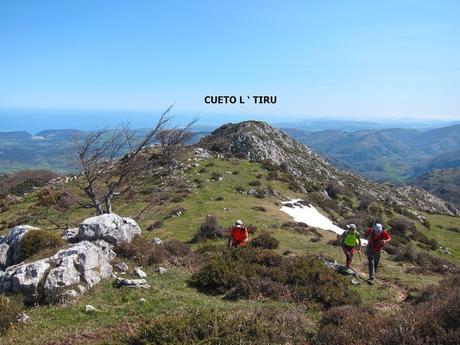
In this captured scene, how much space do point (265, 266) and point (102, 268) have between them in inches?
225

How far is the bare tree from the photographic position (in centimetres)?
1975

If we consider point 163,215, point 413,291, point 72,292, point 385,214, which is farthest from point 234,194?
point 72,292

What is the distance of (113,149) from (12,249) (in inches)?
265

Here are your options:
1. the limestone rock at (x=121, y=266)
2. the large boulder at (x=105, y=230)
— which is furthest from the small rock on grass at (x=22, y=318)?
the large boulder at (x=105, y=230)

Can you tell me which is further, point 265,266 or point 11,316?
point 265,266

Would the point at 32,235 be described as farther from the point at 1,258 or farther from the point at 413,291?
the point at 413,291

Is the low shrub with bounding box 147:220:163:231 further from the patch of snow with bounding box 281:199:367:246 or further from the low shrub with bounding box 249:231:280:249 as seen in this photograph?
the patch of snow with bounding box 281:199:367:246

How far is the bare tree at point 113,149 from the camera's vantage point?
778 inches

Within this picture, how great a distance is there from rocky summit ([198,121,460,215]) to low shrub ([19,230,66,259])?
141 ft

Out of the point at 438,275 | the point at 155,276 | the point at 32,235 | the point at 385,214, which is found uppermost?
the point at 32,235

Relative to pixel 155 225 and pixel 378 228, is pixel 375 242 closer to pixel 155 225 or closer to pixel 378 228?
pixel 378 228

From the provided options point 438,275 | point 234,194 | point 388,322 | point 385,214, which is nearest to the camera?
point 388,322

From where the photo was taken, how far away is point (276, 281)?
14.0 meters

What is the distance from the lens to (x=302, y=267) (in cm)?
1473
